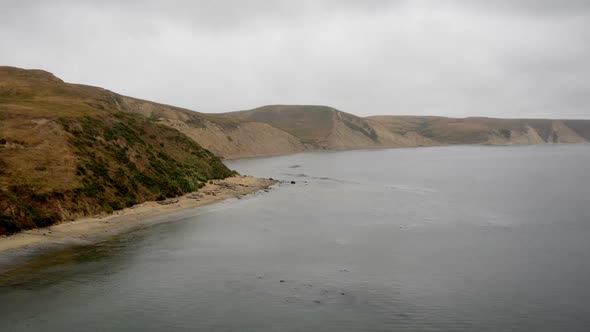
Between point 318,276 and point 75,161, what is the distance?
21438 millimetres

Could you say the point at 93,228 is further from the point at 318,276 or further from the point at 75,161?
the point at 318,276

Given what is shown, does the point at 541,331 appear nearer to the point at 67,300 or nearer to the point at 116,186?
the point at 67,300

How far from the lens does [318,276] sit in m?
20.5

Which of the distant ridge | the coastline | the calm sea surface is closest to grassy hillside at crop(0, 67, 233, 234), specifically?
the distant ridge

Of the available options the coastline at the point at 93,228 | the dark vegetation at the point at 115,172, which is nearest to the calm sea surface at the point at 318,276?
the coastline at the point at 93,228

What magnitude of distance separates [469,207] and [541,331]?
1139 inches

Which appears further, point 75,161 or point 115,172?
point 115,172

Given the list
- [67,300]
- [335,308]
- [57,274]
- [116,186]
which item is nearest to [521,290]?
[335,308]

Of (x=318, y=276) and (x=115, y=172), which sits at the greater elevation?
(x=115, y=172)

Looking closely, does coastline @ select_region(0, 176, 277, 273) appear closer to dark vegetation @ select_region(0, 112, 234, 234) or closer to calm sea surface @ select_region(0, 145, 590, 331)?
dark vegetation @ select_region(0, 112, 234, 234)

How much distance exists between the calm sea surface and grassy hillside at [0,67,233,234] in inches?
187

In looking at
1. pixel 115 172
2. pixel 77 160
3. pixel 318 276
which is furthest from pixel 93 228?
pixel 318 276

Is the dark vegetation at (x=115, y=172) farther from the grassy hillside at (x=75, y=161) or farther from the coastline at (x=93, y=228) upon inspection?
the coastline at (x=93, y=228)

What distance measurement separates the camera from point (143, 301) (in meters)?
17.1
